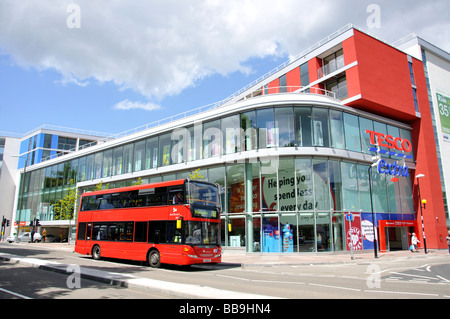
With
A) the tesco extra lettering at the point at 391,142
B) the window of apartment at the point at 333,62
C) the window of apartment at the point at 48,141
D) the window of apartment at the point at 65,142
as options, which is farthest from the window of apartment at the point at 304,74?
the window of apartment at the point at 48,141

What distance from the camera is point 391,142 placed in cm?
3147

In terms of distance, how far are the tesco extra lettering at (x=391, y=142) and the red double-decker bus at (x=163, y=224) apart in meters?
19.4

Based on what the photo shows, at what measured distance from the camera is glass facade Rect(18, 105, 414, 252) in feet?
82.0

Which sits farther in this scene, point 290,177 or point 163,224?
point 290,177

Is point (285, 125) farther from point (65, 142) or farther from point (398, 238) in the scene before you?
point (65, 142)

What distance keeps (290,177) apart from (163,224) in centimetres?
1239

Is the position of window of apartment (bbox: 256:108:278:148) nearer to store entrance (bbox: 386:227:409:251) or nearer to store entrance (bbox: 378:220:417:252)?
store entrance (bbox: 378:220:417:252)

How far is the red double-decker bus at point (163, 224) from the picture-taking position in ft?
51.0

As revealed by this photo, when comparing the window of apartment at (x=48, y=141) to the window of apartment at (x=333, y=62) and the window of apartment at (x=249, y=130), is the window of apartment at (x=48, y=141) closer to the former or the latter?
the window of apartment at (x=249, y=130)

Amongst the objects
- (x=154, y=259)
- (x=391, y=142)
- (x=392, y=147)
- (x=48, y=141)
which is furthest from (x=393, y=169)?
(x=48, y=141)

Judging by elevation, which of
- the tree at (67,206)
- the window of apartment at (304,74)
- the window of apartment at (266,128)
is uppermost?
the window of apartment at (304,74)

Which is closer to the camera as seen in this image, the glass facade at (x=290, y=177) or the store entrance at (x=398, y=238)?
the glass facade at (x=290, y=177)

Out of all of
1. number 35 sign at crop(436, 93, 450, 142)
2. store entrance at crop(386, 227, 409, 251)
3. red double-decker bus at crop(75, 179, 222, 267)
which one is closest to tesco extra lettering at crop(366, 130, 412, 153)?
number 35 sign at crop(436, 93, 450, 142)

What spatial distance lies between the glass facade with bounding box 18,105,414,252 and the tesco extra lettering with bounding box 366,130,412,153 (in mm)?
672
